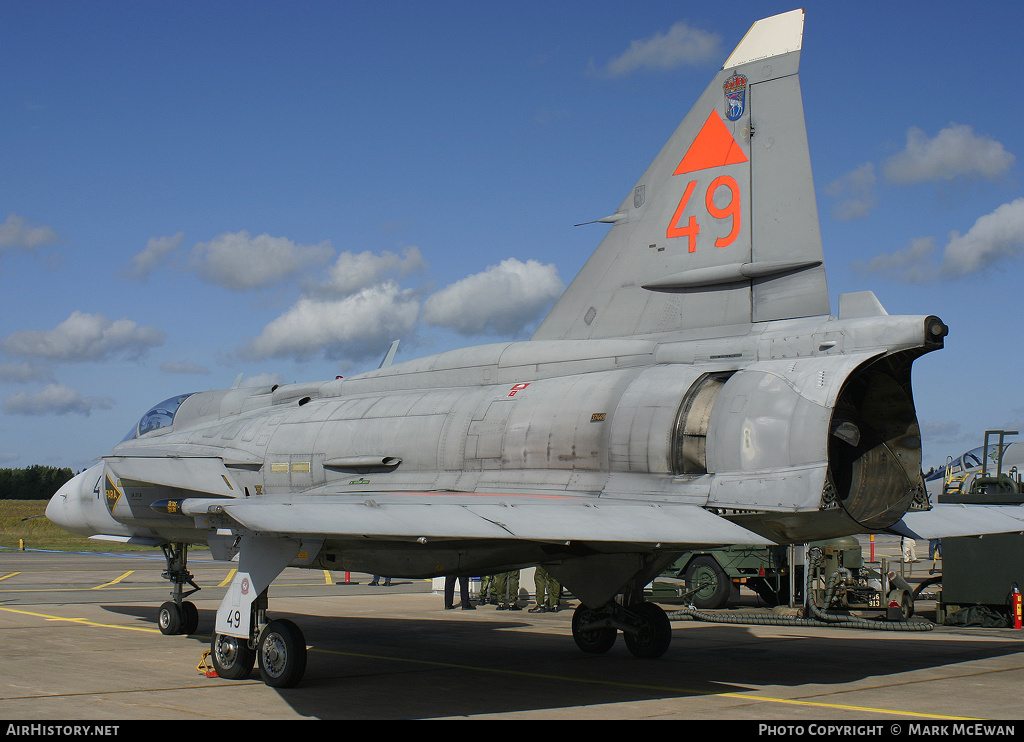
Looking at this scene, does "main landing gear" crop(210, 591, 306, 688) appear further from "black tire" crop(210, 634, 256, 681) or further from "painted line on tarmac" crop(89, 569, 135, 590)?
"painted line on tarmac" crop(89, 569, 135, 590)

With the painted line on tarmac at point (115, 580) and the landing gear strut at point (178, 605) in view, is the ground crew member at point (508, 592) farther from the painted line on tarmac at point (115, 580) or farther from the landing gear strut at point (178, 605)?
the painted line on tarmac at point (115, 580)

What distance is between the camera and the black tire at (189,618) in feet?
41.4

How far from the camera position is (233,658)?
352 inches

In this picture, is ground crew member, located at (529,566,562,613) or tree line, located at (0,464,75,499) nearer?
ground crew member, located at (529,566,562,613)

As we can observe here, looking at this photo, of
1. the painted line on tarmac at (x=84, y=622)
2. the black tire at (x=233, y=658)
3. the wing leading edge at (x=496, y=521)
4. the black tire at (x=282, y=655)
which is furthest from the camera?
the painted line on tarmac at (x=84, y=622)

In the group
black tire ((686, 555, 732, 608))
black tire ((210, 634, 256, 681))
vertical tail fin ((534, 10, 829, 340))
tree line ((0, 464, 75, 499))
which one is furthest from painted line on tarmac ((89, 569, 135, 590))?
tree line ((0, 464, 75, 499))

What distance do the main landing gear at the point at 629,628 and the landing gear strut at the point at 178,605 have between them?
543 cm

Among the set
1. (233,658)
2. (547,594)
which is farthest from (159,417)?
(547,594)

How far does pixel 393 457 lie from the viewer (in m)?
10.1

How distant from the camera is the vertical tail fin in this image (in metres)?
8.67

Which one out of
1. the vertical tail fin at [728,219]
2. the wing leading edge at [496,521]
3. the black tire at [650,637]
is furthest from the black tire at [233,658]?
the vertical tail fin at [728,219]
